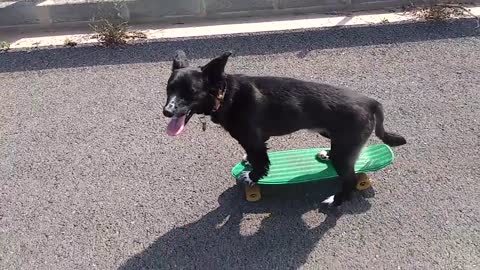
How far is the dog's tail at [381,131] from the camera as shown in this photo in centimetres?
339

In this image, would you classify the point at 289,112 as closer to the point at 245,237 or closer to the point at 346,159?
the point at 346,159

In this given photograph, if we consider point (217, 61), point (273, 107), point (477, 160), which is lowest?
point (477, 160)

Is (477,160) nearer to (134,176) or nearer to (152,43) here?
(134,176)

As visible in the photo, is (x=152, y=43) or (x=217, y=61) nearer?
(x=217, y=61)

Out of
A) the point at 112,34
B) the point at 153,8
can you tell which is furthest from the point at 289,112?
the point at 153,8

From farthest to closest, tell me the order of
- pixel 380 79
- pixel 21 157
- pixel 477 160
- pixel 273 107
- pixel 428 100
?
pixel 380 79 → pixel 428 100 → pixel 21 157 → pixel 477 160 → pixel 273 107

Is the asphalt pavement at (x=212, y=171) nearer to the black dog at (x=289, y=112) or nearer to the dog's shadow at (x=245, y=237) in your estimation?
the dog's shadow at (x=245, y=237)

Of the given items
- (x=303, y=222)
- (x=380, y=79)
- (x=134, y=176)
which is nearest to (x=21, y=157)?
(x=134, y=176)

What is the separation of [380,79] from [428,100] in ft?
2.01

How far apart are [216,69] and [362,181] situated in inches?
61.0

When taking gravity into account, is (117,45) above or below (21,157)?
above

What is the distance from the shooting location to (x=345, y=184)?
140 inches

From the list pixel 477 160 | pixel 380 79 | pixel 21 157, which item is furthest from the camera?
pixel 380 79

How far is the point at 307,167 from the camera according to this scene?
3832 mm
